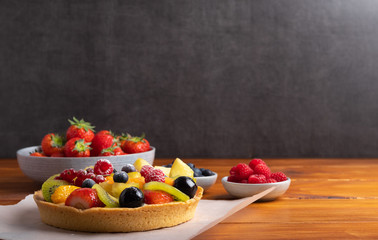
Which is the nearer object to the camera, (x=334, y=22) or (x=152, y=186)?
(x=152, y=186)

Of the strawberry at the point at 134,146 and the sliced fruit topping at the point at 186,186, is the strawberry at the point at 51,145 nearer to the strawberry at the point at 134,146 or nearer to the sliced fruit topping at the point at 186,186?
the strawberry at the point at 134,146

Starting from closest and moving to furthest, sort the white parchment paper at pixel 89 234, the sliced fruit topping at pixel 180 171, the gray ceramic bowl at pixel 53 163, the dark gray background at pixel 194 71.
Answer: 1. the white parchment paper at pixel 89 234
2. the sliced fruit topping at pixel 180 171
3. the gray ceramic bowl at pixel 53 163
4. the dark gray background at pixel 194 71

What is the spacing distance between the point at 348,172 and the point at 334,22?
1.09m

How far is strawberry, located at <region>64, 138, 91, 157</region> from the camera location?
1611 mm

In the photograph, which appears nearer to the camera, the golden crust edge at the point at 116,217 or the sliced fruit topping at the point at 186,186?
the golden crust edge at the point at 116,217

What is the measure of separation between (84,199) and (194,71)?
67.6 inches

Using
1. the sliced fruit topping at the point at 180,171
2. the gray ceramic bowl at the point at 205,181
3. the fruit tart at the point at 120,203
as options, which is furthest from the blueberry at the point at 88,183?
the gray ceramic bowl at the point at 205,181

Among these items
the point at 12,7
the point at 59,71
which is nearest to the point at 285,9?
the point at 59,71

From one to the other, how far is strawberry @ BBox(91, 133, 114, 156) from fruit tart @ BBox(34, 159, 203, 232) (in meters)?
0.46

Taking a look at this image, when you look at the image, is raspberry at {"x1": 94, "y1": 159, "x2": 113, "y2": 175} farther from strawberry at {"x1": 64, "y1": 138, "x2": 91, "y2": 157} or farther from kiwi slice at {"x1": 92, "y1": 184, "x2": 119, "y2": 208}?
strawberry at {"x1": 64, "y1": 138, "x2": 91, "y2": 157}

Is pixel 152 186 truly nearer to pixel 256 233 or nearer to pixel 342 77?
pixel 256 233

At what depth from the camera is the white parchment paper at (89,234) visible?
1011mm

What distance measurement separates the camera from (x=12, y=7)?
267 cm

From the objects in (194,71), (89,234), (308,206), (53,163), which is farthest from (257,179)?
(194,71)
